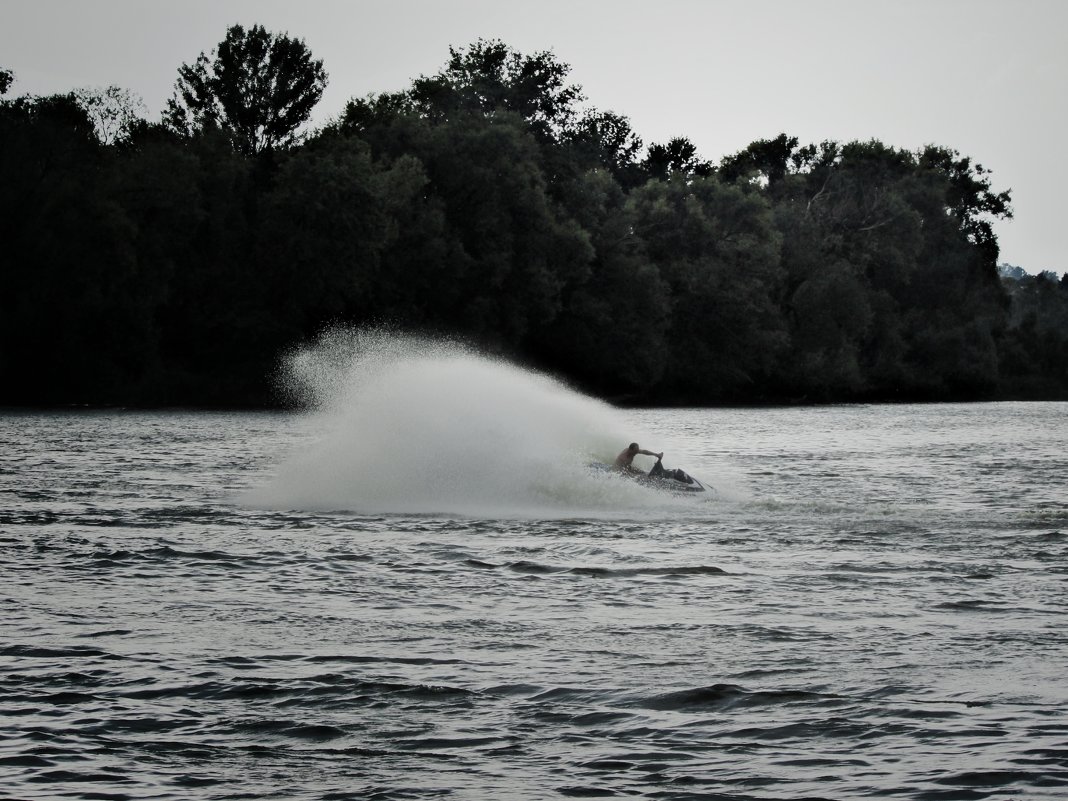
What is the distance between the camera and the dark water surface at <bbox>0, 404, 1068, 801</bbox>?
976cm

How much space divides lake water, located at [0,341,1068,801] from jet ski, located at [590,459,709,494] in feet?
1.27

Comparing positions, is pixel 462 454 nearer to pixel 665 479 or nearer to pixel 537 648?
pixel 665 479

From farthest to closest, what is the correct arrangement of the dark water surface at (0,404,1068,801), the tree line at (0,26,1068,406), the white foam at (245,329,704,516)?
1. the tree line at (0,26,1068,406)
2. the white foam at (245,329,704,516)
3. the dark water surface at (0,404,1068,801)

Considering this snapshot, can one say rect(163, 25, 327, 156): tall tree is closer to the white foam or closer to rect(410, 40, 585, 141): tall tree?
rect(410, 40, 585, 141): tall tree

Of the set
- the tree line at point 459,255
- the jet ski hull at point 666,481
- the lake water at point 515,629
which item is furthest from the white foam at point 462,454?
the tree line at point 459,255

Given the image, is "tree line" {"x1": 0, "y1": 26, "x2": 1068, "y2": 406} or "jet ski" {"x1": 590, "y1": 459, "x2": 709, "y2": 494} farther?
"tree line" {"x1": 0, "y1": 26, "x2": 1068, "y2": 406}

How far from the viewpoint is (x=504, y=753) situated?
33.2 ft

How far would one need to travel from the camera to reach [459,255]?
81.1m

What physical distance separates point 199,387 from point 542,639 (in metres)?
67.5

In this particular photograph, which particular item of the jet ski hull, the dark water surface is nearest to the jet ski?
the jet ski hull

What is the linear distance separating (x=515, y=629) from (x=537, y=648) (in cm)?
103

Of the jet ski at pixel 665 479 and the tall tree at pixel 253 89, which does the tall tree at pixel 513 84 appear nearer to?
the tall tree at pixel 253 89

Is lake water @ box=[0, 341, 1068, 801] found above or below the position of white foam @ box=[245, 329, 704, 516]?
below

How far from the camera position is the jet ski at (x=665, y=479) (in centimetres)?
2734
